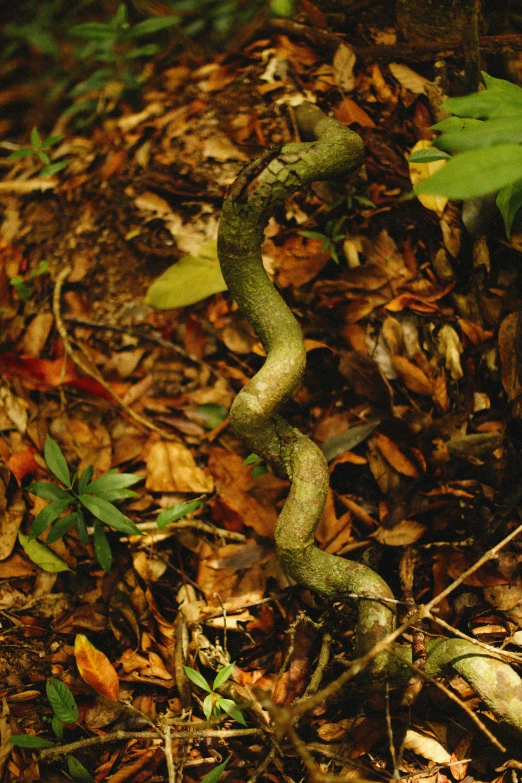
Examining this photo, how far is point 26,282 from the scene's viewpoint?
91.8 inches

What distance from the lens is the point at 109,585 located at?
174 centimetres

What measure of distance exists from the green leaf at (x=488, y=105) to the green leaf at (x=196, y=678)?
5.26ft

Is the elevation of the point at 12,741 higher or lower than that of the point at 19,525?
lower

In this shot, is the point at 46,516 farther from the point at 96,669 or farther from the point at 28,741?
the point at 28,741

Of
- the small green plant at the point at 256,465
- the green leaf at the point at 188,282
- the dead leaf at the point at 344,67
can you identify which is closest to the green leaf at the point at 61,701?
the small green plant at the point at 256,465

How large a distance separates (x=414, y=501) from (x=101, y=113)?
102 inches

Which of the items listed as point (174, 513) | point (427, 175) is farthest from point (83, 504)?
point (427, 175)

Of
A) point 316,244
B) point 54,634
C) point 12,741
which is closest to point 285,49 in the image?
point 316,244

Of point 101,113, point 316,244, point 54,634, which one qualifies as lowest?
point 54,634

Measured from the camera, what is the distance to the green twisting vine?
51.4 inches

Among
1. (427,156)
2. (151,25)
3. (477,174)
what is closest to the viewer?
(477,174)

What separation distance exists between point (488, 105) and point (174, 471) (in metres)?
1.48

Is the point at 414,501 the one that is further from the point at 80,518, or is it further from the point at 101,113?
the point at 101,113

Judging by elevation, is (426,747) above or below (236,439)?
below
